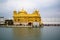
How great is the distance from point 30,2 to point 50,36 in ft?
2.12

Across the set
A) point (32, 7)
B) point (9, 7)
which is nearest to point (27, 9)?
point (32, 7)

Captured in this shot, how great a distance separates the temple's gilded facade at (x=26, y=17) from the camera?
2635 mm

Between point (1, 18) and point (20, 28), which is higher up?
point (1, 18)

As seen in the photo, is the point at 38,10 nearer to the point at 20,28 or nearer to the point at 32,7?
the point at 32,7

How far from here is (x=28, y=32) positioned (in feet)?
8.61

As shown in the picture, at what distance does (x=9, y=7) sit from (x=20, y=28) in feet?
1.30

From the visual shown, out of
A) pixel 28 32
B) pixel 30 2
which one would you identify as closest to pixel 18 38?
pixel 28 32

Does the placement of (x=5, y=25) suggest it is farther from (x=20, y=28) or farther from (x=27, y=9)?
(x=27, y=9)

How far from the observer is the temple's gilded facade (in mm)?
2635

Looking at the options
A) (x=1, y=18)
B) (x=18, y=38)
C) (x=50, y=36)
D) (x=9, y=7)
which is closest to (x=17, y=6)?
(x=9, y=7)

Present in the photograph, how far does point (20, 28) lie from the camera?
8.82 ft

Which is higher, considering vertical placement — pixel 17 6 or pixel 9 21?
→ pixel 17 6

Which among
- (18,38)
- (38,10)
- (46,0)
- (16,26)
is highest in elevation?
(46,0)

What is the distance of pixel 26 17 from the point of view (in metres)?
2.65
